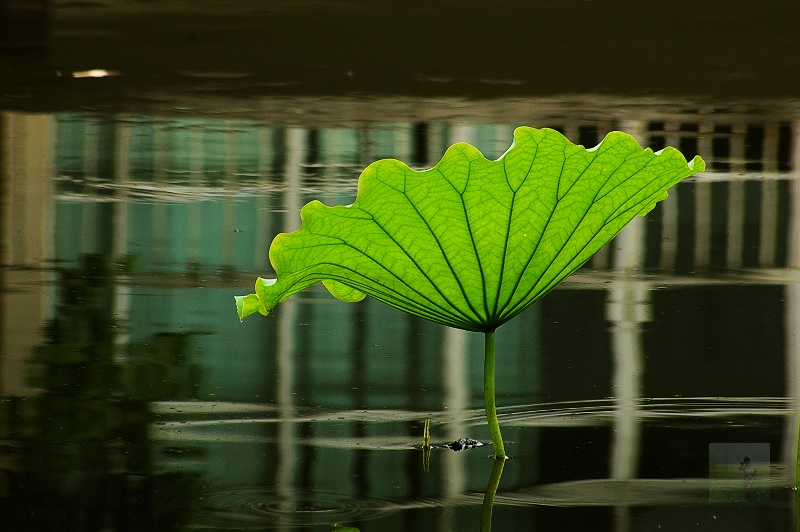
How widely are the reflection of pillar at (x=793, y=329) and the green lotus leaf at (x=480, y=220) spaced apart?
22 centimetres

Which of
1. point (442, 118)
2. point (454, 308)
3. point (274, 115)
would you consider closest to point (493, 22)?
point (442, 118)

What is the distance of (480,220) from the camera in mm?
591

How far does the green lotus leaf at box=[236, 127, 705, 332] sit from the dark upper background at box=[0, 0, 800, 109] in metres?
1.33

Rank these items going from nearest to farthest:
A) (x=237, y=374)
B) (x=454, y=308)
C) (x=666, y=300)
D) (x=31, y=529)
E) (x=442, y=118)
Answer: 1. (x=31, y=529)
2. (x=454, y=308)
3. (x=237, y=374)
4. (x=666, y=300)
5. (x=442, y=118)

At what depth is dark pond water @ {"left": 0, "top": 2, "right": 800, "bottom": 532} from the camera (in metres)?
0.58

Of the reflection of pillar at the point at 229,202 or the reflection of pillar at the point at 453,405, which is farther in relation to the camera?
the reflection of pillar at the point at 229,202

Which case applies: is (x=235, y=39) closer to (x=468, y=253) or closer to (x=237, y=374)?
(x=237, y=374)

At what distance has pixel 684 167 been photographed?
57 cm

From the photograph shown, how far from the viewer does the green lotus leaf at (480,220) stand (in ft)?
1.86

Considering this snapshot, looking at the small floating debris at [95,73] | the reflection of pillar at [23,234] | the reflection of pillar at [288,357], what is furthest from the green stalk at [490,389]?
the small floating debris at [95,73]

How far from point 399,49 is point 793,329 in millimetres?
1183

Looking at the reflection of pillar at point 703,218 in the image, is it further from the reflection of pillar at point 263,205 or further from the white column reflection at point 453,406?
the reflection of pillar at point 263,205

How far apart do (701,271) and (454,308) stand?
2.51ft

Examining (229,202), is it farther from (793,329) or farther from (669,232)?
(793,329)
